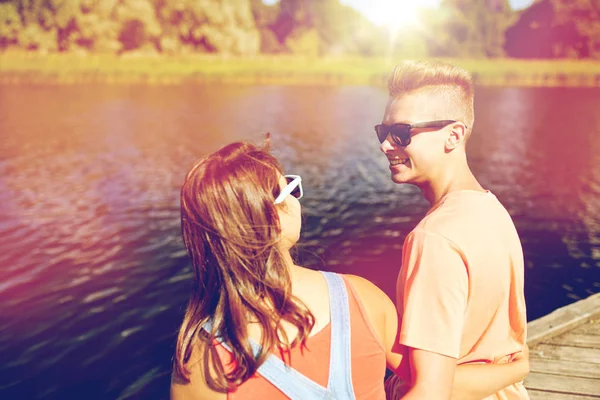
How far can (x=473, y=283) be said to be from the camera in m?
1.77

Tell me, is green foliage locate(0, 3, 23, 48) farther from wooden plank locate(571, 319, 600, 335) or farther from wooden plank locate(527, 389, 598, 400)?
wooden plank locate(527, 389, 598, 400)

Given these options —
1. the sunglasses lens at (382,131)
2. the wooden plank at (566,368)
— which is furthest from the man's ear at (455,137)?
the wooden plank at (566,368)

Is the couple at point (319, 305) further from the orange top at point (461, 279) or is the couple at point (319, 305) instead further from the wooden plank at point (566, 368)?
the wooden plank at point (566, 368)

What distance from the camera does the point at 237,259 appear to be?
177 cm

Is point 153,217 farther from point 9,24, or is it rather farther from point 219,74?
point 9,24

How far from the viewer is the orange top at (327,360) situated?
5.31ft

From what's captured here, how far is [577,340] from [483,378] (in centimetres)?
314

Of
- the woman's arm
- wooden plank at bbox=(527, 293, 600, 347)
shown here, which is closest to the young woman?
the woman's arm

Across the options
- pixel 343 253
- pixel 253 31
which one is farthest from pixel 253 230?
pixel 253 31

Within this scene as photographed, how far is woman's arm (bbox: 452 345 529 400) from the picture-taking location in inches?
76.5

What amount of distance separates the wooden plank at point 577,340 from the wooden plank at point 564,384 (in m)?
0.62

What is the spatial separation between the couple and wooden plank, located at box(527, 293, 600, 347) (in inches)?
110

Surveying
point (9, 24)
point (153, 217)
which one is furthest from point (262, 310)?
point (9, 24)

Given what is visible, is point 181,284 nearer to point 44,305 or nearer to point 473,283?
point 44,305
